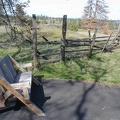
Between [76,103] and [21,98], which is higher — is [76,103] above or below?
below

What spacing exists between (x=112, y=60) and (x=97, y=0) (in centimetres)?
2192

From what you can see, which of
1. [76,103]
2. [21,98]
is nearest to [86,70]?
[76,103]

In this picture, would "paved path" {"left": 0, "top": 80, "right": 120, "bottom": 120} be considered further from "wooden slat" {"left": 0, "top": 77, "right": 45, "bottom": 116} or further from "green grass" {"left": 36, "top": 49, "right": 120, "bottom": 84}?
"green grass" {"left": 36, "top": 49, "right": 120, "bottom": 84}

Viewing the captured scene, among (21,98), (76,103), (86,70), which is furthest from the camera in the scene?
(86,70)

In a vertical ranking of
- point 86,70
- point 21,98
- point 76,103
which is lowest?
point 86,70

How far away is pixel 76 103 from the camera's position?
586cm

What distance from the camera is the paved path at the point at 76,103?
5.15 m

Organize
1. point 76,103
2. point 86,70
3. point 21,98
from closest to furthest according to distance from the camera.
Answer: point 21,98 → point 76,103 → point 86,70

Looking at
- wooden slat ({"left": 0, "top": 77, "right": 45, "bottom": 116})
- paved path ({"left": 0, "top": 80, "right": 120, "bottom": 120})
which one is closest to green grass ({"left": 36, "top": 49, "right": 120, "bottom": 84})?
paved path ({"left": 0, "top": 80, "right": 120, "bottom": 120})

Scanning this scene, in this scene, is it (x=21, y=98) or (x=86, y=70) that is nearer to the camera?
(x=21, y=98)

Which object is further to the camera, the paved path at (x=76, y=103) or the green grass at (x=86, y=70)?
the green grass at (x=86, y=70)

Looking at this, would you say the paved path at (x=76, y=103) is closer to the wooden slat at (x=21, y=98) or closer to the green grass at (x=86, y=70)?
the wooden slat at (x=21, y=98)

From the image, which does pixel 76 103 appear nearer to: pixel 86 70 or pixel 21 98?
pixel 21 98

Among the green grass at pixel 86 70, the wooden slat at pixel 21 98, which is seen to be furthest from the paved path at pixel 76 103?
the green grass at pixel 86 70
